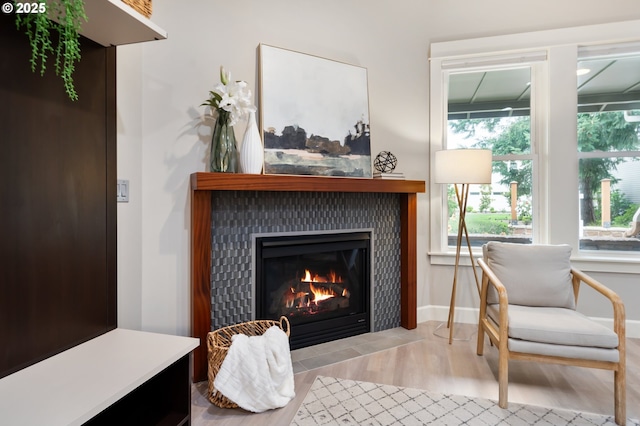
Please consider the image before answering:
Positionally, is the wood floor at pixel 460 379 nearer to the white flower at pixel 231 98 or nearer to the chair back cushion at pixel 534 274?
the chair back cushion at pixel 534 274

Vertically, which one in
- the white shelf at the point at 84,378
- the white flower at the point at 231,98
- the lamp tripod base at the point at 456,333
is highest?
the white flower at the point at 231,98

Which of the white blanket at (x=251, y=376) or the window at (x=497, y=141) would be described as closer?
the white blanket at (x=251, y=376)

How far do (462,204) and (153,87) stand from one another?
2421mm

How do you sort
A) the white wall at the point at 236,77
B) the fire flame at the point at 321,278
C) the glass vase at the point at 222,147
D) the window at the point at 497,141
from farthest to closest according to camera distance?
the window at the point at 497,141
the fire flame at the point at 321,278
the glass vase at the point at 222,147
the white wall at the point at 236,77

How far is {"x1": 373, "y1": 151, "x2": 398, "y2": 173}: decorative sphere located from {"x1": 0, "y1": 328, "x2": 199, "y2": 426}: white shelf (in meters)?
1.93

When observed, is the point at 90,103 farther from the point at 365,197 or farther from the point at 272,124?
the point at 365,197

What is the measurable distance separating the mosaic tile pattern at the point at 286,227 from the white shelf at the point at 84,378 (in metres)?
0.79

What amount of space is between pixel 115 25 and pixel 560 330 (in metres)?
2.39

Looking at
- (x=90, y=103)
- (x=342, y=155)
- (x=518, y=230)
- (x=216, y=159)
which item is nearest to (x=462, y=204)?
(x=518, y=230)

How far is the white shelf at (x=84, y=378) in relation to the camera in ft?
3.05

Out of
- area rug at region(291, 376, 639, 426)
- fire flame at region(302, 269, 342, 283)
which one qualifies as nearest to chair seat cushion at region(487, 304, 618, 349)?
area rug at region(291, 376, 639, 426)

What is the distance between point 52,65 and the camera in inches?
49.4

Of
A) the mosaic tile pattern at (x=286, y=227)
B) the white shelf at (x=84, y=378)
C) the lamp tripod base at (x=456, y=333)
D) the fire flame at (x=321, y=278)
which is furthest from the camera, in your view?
the lamp tripod base at (x=456, y=333)

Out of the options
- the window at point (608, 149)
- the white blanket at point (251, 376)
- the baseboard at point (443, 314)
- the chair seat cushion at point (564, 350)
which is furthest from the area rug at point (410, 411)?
the window at point (608, 149)
